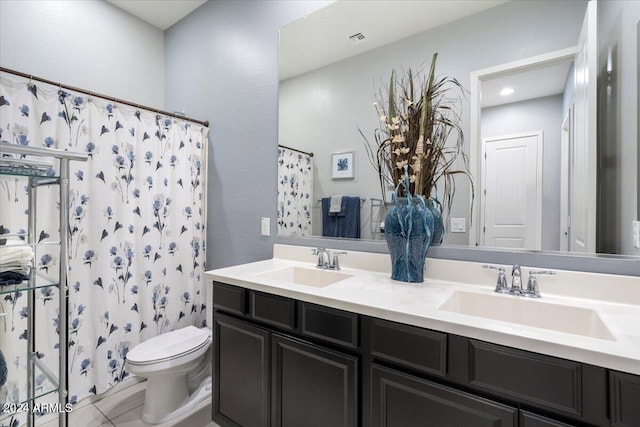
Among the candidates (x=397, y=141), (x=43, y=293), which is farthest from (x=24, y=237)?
(x=397, y=141)

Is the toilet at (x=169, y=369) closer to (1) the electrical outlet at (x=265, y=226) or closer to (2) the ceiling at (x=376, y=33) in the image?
(1) the electrical outlet at (x=265, y=226)

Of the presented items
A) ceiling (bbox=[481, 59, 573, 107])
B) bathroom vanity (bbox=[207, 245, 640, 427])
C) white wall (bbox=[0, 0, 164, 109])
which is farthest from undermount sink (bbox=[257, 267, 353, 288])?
white wall (bbox=[0, 0, 164, 109])

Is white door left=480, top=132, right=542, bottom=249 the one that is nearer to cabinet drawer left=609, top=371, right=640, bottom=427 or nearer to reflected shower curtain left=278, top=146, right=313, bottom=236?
cabinet drawer left=609, top=371, right=640, bottom=427

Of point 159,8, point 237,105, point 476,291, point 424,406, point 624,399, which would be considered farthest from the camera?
point 159,8

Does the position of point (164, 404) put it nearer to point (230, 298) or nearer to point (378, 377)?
point (230, 298)

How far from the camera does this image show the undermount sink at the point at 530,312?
975mm

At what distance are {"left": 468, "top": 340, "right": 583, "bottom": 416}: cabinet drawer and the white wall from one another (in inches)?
110

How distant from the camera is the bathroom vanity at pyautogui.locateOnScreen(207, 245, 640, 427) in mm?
710

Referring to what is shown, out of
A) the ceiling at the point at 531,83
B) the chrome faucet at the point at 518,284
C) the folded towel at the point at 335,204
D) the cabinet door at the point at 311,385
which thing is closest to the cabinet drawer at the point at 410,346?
the cabinet door at the point at 311,385

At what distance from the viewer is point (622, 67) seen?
106cm

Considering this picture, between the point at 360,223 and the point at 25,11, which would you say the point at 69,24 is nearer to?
A: the point at 25,11

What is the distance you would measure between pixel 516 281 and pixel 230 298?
3.88ft

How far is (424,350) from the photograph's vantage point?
882 mm

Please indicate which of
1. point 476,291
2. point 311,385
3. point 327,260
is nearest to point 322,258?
point 327,260
